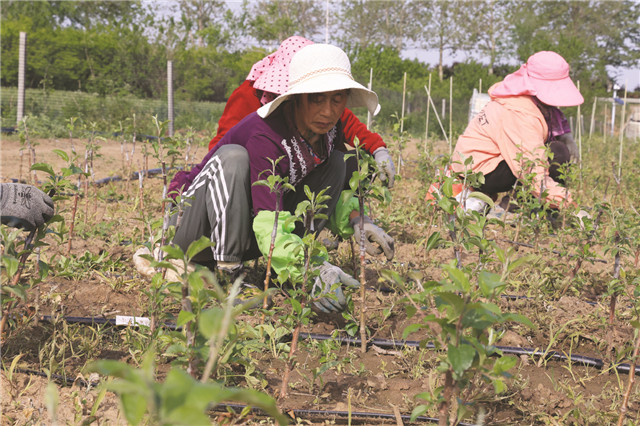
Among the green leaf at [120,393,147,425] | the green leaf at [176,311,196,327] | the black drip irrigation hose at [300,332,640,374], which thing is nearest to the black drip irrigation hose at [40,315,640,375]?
the black drip irrigation hose at [300,332,640,374]

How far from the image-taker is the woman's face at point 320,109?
7.66 feet

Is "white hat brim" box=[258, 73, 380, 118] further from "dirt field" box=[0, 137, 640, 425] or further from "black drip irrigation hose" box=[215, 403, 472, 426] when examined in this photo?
"black drip irrigation hose" box=[215, 403, 472, 426]

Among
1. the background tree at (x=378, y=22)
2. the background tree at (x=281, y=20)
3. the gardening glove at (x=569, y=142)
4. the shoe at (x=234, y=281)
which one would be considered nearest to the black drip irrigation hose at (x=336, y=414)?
the shoe at (x=234, y=281)

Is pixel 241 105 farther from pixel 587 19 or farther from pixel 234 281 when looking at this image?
pixel 587 19

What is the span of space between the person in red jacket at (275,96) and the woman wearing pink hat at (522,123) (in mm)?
1021

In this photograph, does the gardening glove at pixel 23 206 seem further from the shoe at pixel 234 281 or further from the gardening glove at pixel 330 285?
the gardening glove at pixel 330 285

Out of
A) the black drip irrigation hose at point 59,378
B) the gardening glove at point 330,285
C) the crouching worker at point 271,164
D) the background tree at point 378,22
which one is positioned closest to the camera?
the black drip irrigation hose at point 59,378

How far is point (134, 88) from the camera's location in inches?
661

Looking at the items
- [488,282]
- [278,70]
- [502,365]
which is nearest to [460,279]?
[488,282]

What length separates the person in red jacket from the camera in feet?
8.66

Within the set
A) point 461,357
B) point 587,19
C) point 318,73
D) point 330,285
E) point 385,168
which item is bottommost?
point 330,285

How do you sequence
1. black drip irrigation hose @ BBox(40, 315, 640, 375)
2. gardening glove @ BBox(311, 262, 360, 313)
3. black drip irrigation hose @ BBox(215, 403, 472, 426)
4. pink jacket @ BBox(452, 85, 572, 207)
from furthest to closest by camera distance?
1. pink jacket @ BBox(452, 85, 572, 207)
2. black drip irrigation hose @ BBox(40, 315, 640, 375)
3. gardening glove @ BBox(311, 262, 360, 313)
4. black drip irrigation hose @ BBox(215, 403, 472, 426)

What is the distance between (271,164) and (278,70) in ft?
1.71

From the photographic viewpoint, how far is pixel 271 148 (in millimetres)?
2408
